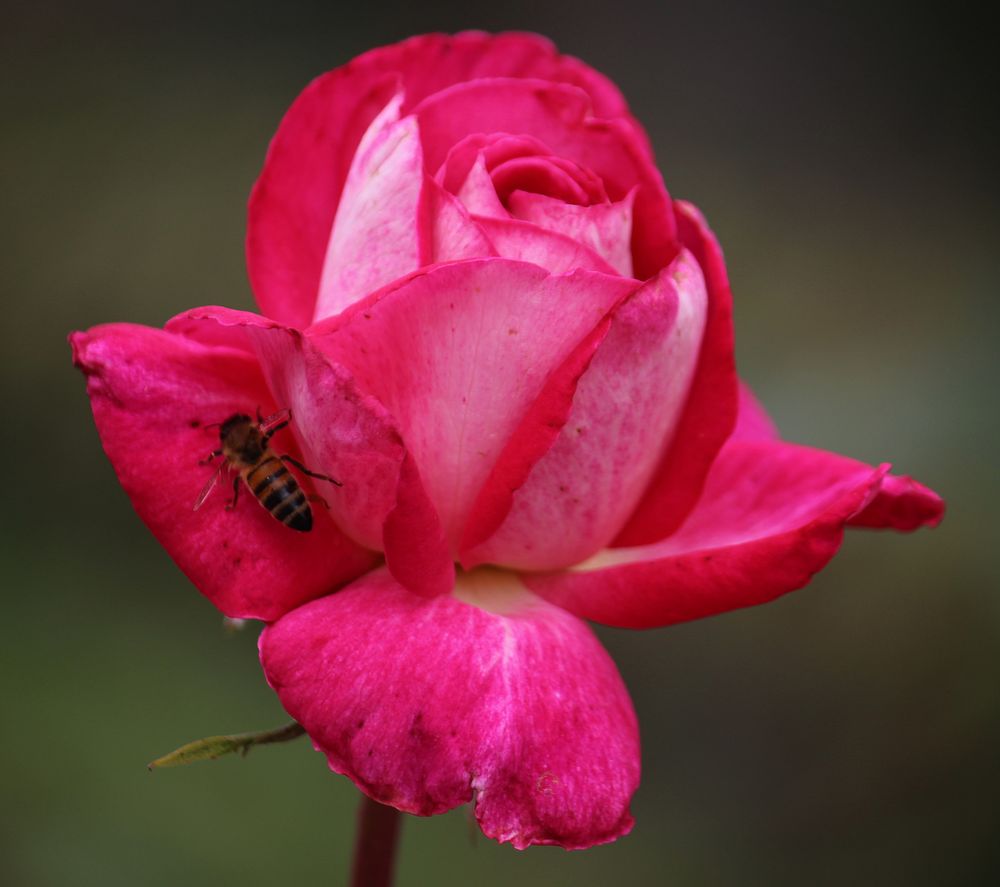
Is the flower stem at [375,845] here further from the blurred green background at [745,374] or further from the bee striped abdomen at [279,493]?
the blurred green background at [745,374]

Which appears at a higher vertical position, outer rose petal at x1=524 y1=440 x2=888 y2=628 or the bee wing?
the bee wing

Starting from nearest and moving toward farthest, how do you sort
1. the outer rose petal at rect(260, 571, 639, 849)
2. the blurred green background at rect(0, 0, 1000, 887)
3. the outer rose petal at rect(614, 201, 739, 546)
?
the outer rose petal at rect(260, 571, 639, 849), the outer rose petal at rect(614, 201, 739, 546), the blurred green background at rect(0, 0, 1000, 887)

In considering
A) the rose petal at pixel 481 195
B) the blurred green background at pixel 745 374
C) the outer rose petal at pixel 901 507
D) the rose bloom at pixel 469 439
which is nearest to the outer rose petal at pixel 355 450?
the rose bloom at pixel 469 439

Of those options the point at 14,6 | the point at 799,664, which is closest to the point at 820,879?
the point at 799,664

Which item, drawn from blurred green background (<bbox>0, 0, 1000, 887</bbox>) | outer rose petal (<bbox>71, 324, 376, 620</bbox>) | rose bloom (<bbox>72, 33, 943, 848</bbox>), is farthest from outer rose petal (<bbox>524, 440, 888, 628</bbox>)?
blurred green background (<bbox>0, 0, 1000, 887</bbox>)

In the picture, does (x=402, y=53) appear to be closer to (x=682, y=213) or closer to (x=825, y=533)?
(x=682, y=213)

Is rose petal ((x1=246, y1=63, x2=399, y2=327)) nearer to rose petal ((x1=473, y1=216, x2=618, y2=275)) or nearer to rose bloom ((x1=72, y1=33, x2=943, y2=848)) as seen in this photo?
rose bloom ((x1=72, y1=33, x2=943, y2=848))
